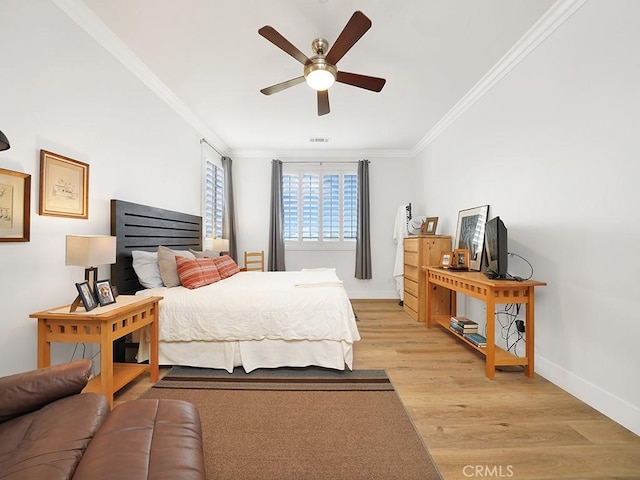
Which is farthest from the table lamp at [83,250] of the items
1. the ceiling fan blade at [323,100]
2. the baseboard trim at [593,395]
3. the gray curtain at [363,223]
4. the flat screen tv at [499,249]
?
the gray curtain at [363,223]

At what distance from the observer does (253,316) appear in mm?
2514

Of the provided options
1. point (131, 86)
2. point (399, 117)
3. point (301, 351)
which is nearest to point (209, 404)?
point (301, 351)

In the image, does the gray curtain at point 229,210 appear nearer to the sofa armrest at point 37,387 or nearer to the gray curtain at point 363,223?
the gray curtain at point 363,223

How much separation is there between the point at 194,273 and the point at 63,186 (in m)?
1.24

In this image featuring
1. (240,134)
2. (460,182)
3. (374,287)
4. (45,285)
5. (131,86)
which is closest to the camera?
(45,285)

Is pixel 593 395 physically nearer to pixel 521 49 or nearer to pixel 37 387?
pixel 521 49

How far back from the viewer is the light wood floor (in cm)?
151

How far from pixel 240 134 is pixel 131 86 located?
80.1 inches

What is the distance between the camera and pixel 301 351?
259 cm

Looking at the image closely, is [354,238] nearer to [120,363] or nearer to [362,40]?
[362,40]


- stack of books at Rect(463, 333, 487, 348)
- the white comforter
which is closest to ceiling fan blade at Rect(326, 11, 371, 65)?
the white comforter

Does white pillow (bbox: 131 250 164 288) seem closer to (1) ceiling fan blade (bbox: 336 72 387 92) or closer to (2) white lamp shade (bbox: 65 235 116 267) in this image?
(2) white lamp shade (bbox: 65 235 116 267)
